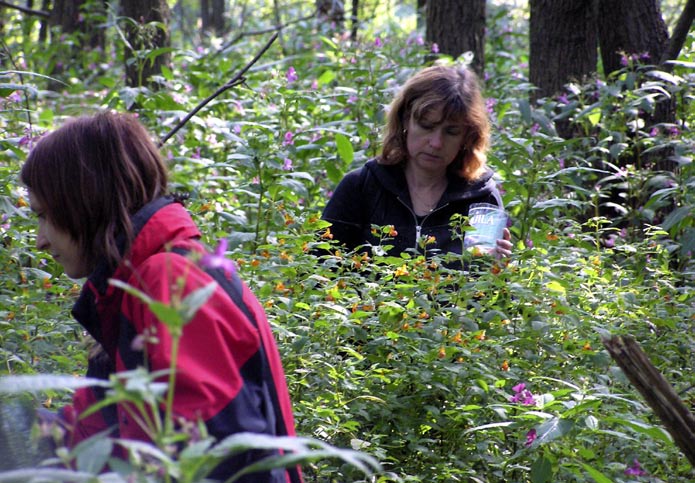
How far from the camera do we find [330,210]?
4.12 metres

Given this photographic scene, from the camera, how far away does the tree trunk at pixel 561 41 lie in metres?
6.57

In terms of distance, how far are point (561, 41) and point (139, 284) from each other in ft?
17.6

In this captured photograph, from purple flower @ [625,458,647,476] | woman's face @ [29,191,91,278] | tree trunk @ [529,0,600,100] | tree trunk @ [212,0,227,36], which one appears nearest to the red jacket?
woman's face @ [29,191,91,278]

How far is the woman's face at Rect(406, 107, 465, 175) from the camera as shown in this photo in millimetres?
4062

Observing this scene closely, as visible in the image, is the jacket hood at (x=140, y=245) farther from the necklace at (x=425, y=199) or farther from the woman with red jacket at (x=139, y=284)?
the necklace at (x=425, y=199)

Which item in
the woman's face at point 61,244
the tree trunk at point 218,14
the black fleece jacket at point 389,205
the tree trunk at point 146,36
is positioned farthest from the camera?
the tree trunk at point 218,14

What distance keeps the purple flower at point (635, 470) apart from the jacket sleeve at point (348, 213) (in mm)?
1690

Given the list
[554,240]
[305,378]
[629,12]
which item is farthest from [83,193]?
[629,12]

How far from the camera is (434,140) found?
4.06 meters

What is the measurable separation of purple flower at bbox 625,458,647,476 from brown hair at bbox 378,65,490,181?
173 centimetres

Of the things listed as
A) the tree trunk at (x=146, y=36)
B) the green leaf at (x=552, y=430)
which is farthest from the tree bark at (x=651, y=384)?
the tree trunk at (x=146, y=36)

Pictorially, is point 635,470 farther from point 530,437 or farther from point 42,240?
point 42,240

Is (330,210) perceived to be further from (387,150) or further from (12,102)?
(12,102)

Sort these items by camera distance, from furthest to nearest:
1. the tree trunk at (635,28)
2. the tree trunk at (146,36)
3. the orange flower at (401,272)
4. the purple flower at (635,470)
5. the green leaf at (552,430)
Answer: the tree trunk at (146,36) → the tree trunk at (635,28) → the orange flower at (401,272) → the purple flower at (635,470) → the green leaf at (552,430)
